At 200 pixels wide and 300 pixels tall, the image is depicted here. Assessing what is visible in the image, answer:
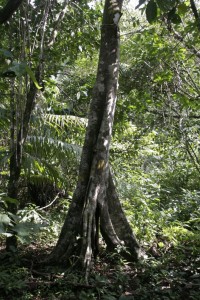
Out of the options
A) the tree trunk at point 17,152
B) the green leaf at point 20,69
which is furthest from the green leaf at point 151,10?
the tree trunk at point 17,152

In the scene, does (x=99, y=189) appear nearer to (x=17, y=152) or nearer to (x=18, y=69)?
(x=17, y=152)

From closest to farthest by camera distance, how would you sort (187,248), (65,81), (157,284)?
1. (157,284)
2. (187,248)
3. (65,81)

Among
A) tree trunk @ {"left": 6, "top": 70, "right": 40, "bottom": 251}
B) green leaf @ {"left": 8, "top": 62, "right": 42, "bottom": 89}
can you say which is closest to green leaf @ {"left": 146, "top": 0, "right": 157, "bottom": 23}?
green leaf @ {"left": 8, "top": 62, "right": 42, "bottom": 89}

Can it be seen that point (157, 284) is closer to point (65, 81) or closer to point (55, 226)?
point (55, 226)

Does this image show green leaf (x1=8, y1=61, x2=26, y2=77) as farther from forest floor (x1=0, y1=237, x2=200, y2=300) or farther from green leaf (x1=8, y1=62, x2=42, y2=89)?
forest floor (x1=0, y1=237, x2=200, y2=300)

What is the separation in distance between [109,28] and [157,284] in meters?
3.41

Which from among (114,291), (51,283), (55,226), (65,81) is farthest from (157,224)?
(65,81)

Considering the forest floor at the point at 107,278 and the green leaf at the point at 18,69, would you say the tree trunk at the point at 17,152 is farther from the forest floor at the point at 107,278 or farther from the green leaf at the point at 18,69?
the green leaf at the point at 18,69

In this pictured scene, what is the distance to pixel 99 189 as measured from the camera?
420 cm

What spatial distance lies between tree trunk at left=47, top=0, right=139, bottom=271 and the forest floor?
0.22m

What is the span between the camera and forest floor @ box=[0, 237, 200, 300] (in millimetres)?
3344

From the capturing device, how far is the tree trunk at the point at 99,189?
4.05 metres

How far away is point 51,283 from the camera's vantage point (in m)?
3.49

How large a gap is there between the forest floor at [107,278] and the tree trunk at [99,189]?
8.6 inches
